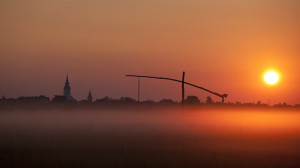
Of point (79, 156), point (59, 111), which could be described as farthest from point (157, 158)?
point (59, 111)

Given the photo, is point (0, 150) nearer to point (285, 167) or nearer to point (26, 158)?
point (26, 158)

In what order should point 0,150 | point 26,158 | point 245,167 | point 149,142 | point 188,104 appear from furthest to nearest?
point 188,104 → point 149,142 → point 0,150 → point 26,158 → point 245,167

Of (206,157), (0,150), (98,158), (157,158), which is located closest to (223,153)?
(206,157)

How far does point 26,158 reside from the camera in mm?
52250

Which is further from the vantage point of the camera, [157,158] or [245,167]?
[157,158]

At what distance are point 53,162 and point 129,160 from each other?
21.5ft

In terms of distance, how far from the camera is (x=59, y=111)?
17888 centimetres

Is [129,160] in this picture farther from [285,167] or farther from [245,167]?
[285,167]

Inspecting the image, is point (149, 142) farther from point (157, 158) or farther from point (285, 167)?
point (285, 167)

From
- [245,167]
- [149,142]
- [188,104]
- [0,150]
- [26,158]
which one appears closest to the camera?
[245,167]

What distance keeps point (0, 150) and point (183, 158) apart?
59.5 ft

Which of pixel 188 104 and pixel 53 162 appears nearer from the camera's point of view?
pixel 53 162

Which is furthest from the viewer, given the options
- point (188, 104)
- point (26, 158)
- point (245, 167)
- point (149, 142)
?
point (188, 104)

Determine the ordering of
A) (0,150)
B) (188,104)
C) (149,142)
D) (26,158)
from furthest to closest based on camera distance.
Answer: (188,104) → (149,142) → (0,150) → (26,158)
